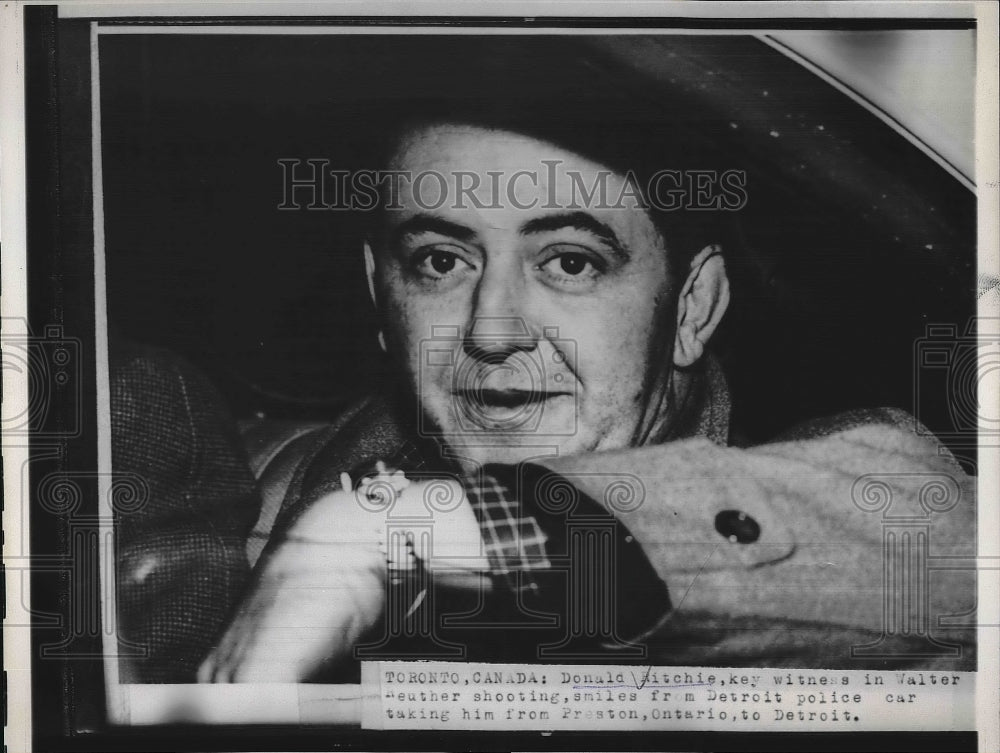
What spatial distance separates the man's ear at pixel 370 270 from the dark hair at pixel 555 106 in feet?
0.55

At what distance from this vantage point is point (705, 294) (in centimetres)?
162

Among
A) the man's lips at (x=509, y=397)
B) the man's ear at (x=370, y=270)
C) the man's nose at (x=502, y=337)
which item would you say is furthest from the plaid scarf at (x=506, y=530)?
the man's ear at (x=370, y=270)

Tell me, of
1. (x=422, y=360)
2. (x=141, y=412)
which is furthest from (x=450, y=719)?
(x=141, y=412)

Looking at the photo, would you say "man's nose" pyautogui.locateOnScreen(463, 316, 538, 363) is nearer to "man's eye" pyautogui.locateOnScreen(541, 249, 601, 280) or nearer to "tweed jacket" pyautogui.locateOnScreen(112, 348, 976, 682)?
"man's eye" pyautogui.locateOnScreen(541, 249, 601, 280)

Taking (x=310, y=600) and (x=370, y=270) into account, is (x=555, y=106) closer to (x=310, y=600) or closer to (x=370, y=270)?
(x=370, y=270)

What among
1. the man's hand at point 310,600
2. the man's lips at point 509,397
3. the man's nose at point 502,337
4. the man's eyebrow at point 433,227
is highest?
the man's eyebrow at point 433,227

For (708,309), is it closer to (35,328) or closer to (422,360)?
(422,360)

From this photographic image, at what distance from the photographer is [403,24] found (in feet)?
5.28

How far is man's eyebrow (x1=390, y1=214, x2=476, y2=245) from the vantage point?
63.9 inches

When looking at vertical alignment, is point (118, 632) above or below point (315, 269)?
below

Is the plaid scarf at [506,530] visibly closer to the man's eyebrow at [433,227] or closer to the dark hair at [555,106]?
the man's eyebrow at [433,227]

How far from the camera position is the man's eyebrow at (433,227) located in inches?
63.9

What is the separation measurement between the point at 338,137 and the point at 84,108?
0.52 metres

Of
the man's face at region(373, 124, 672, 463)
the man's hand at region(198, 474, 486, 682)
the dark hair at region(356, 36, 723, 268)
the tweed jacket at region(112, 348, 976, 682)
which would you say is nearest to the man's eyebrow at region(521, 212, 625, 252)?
the man's face at region(373, 124, 672, 463)
